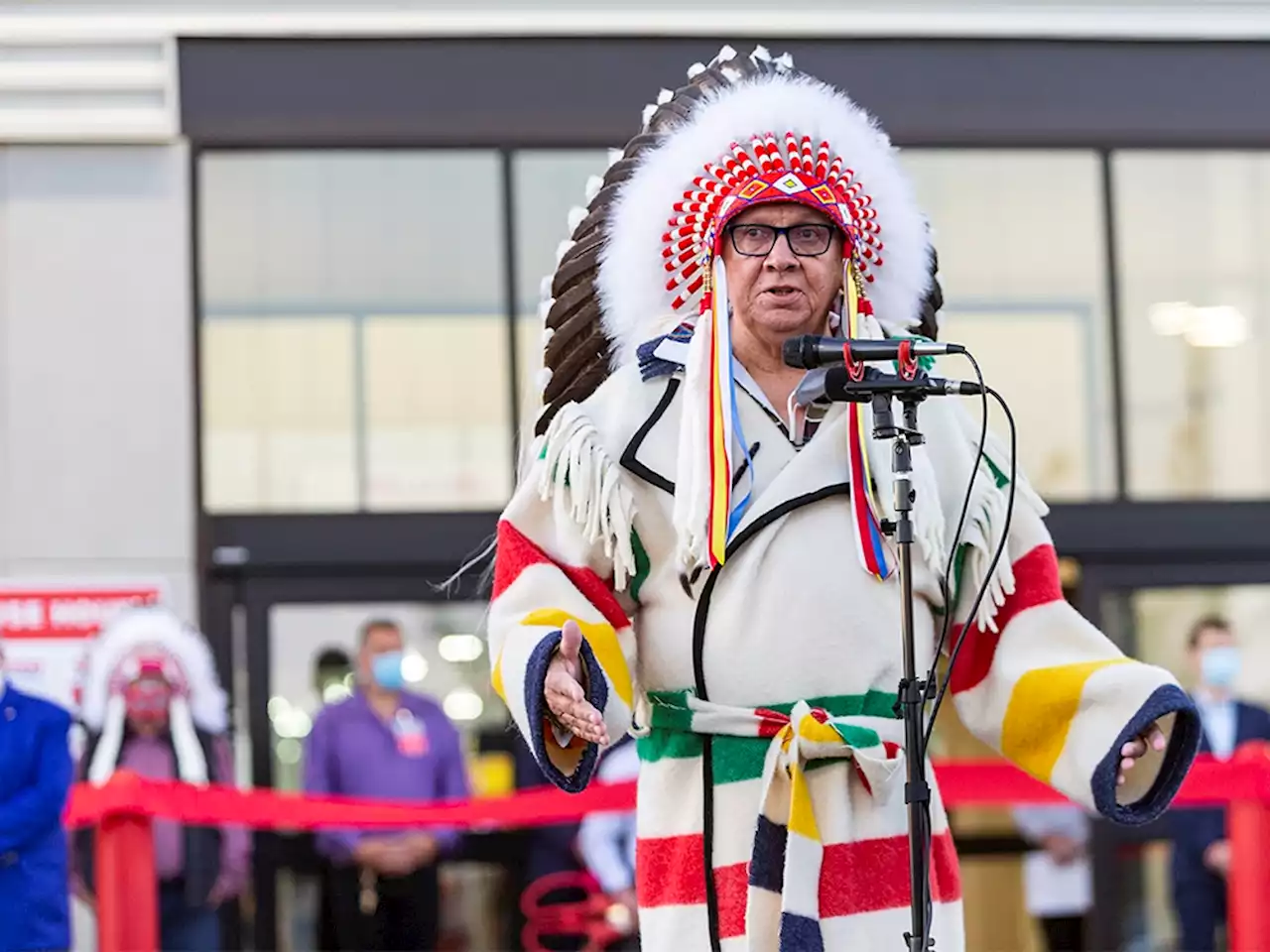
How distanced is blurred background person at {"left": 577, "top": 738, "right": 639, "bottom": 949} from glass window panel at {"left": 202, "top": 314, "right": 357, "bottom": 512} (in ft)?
5.57

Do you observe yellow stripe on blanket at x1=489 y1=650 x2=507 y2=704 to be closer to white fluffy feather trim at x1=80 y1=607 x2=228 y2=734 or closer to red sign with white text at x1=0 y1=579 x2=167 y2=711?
white fluffy feather trim at x1=80 y1=607 x2=228 y2=734

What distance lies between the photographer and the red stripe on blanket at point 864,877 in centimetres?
381

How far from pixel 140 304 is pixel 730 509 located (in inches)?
236

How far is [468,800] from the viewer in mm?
8039

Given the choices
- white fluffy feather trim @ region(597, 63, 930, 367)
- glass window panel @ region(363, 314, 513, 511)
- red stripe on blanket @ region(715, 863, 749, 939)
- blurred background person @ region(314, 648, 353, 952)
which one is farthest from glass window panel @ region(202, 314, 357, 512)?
red stripe on blanket @ region(715, 863, 749, 939)

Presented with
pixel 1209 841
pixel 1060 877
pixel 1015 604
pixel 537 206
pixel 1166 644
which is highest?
pixel 537 206

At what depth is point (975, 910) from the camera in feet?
34.7

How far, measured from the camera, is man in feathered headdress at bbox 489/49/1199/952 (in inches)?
150

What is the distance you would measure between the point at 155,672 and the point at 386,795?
0.99m

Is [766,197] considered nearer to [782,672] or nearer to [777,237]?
[777,237]

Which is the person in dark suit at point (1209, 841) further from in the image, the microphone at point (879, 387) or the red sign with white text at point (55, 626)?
the microphone at point (879, 387)

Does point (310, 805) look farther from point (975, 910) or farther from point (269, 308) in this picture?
point (975, 910)

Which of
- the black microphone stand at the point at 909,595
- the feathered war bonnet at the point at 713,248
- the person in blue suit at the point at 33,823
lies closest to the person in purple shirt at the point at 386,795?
the person in blue suit at the point at 33,823

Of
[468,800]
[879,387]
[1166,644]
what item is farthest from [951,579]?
[1166,644]
